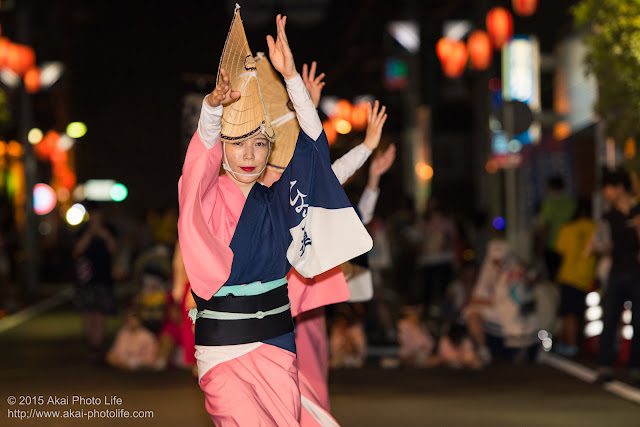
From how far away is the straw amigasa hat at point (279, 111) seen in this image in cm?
597

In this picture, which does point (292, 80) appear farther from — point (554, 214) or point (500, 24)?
point (500, 24)

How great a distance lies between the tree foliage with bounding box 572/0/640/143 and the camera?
39.2 ft

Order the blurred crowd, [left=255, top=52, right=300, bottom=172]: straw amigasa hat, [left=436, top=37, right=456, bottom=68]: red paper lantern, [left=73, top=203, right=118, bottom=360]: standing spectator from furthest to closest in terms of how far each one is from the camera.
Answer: [left=436, top=37, right=456, bottom=68]: red paper lantern < [left=73, top=203, right=118, bottom=360]: standing spectator < the blurred crowd < [left=255, top=52, right=300, bottom=172]: straw amigasa hat

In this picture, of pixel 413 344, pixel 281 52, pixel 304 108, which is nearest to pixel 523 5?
pixel 413 344

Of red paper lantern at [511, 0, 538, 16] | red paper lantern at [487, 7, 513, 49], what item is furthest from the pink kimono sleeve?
red paper lantern at [511, 0, 538, 16]

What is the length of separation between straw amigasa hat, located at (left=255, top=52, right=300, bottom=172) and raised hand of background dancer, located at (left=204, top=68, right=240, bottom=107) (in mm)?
1086

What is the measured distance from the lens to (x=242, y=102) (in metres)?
5.18

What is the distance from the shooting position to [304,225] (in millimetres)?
5332

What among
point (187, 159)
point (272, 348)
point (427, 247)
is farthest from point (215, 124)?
point (427, 247)

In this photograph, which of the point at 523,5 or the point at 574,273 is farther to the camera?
the point at 523,5

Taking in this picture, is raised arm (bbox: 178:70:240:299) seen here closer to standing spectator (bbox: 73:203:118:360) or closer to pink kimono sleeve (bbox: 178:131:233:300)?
pink kimono sleeve (bbox: 178:131:233:300)

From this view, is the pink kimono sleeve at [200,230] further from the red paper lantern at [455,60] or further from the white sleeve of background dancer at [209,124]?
the red paper lantern at [455,60]

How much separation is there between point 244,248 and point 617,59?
8303 millimetres

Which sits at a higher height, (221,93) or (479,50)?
(479,50)
